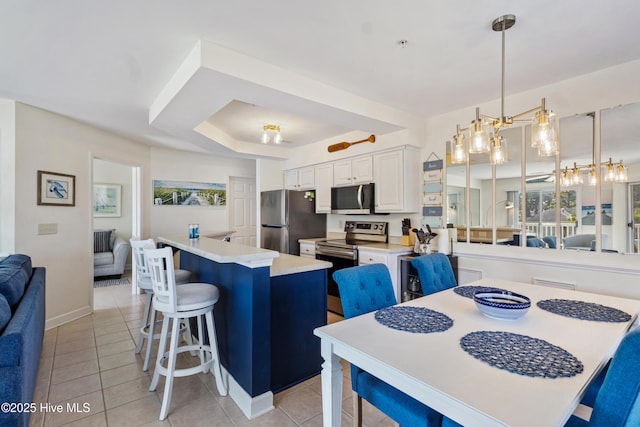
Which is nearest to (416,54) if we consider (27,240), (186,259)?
(186,259)

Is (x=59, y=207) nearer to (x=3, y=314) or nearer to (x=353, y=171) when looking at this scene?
(x=3, y=314)

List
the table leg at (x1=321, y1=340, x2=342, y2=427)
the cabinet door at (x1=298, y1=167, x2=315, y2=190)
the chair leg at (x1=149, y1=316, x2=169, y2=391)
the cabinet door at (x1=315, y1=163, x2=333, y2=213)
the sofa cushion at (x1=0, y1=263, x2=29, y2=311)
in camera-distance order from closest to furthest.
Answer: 1. the table leg at (x1=321, y1=340, x2=342, y2=427)
2. the sofa cushion at (x1=0, y1=263, x2=29, y2=311)
3. the chair leg at (x1=149, y1=316, x2=169, y2=391)
4. the cabinet door at (x1=315, y1=163, x2=333, y2=213)
5. the cabinet door at (x1=298, y1=167, x2=315, y2=190)

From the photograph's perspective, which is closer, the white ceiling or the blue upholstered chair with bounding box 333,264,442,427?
the blue upholstered chair with bounding box 333,264,442,427

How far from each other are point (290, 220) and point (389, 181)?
5.39ft

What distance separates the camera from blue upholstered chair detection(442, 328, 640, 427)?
0.75 metres

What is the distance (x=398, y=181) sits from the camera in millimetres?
3561

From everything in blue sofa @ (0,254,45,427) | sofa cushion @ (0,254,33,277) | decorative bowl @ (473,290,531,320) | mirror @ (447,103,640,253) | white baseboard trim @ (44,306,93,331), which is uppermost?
mirror @ (447,103,640,253)

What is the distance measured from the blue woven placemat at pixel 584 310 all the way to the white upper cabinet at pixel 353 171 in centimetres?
246

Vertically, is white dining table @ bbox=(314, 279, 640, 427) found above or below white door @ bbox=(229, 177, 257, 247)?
below

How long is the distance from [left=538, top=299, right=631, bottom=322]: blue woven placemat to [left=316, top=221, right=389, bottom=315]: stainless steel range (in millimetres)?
2049

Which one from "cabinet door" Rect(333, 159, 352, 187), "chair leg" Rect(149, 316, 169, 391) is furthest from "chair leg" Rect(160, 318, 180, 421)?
"cabinet door" Rect(333, 159, 352, 187)

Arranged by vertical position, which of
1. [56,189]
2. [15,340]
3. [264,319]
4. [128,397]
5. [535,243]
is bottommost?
[128,397]

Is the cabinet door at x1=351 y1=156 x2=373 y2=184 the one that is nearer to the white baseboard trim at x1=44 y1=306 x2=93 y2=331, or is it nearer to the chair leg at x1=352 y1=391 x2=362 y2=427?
the chair leg at x1=352 y1=391 x2=362 y2=427

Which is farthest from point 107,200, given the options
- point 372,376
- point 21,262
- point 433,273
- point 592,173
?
point 592,173
